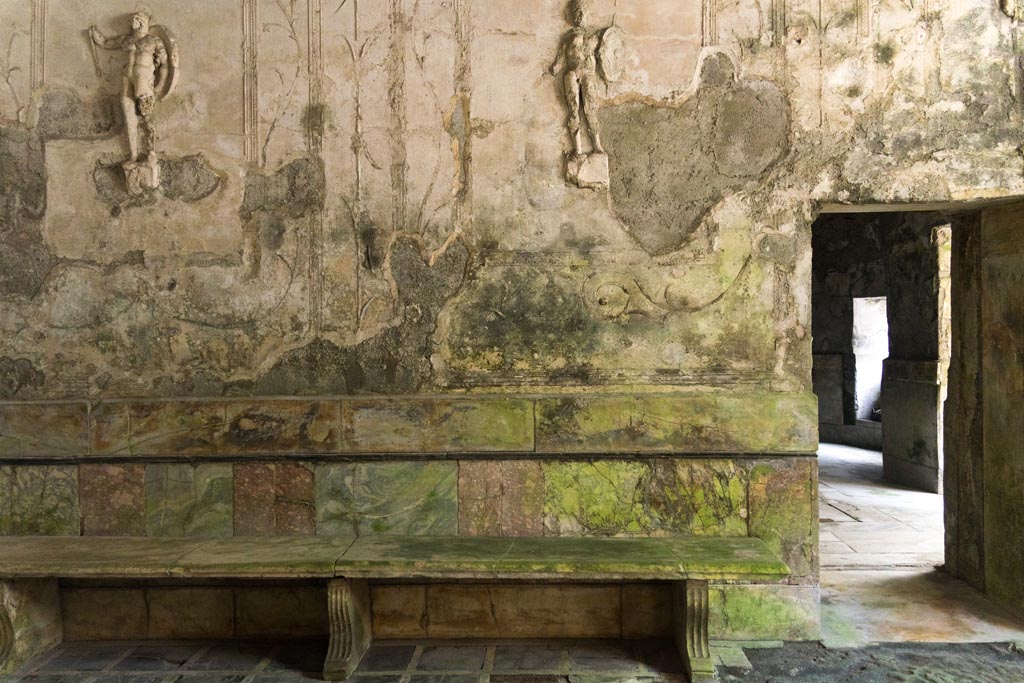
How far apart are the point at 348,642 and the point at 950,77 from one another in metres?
4.39

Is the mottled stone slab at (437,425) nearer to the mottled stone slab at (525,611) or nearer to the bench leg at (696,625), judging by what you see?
the mottled stone slab at (525,611)

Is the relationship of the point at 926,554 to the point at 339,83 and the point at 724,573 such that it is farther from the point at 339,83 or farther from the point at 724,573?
the point at 339,83

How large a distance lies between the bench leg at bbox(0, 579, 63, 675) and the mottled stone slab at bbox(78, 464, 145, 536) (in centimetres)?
36

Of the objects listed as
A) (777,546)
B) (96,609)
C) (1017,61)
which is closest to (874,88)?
(1017,61)

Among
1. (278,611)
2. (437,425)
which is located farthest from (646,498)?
(278,611)

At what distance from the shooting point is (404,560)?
3.47 meters

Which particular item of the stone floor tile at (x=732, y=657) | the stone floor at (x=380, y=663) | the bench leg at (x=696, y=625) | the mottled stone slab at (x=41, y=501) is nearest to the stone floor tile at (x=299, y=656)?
the stone floor at (x=380, y=663)

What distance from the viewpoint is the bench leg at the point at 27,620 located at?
11.8ft

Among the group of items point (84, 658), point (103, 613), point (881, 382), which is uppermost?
point (881, 382)

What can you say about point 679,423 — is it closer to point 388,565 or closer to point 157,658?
point 388,565

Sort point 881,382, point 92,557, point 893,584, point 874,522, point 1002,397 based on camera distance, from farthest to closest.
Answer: point 881,382 → point 874,522 → point 893,584 → point 1002,397 → point 92,557

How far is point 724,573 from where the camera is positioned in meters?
3.37

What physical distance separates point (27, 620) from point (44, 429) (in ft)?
3.28

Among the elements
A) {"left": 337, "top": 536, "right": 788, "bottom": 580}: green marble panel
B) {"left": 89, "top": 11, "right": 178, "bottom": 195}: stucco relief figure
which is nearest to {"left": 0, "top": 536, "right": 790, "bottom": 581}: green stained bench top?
{"left": 337, "top": 536, "right": 788, "bottom": 580}: green marble panel
